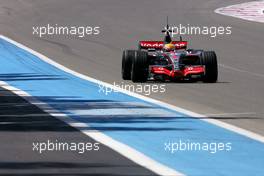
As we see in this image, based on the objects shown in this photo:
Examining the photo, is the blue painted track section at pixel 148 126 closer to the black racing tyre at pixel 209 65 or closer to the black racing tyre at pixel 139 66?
the black racing tyre at pixel 139 66

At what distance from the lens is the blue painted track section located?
32.9ft

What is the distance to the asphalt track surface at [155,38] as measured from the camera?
55.3 feet

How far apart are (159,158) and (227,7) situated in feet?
118

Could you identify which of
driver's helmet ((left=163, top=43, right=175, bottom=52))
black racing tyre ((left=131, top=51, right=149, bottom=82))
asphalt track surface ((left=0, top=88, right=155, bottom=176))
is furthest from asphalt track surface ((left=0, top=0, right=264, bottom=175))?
asphalt track surface ((left=0, top=88, right=155, bottom=176))

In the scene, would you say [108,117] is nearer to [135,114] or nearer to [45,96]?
[135,114]

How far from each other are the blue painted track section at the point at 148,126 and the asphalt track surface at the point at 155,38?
72 cm

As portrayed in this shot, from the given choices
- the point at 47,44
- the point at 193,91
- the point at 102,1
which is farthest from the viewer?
the point at 102,1

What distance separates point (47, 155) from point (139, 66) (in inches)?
399

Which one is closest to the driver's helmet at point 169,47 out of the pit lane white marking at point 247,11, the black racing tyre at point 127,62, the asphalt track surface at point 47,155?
the black racing tyre at point 127,62

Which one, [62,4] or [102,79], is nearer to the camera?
[102,79]

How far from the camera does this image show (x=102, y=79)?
70.6 feet

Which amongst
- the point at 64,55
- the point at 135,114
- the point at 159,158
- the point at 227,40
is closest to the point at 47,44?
the point at 64,55

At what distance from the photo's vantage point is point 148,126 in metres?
13.2

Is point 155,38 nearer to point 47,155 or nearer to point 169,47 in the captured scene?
point 169,47
